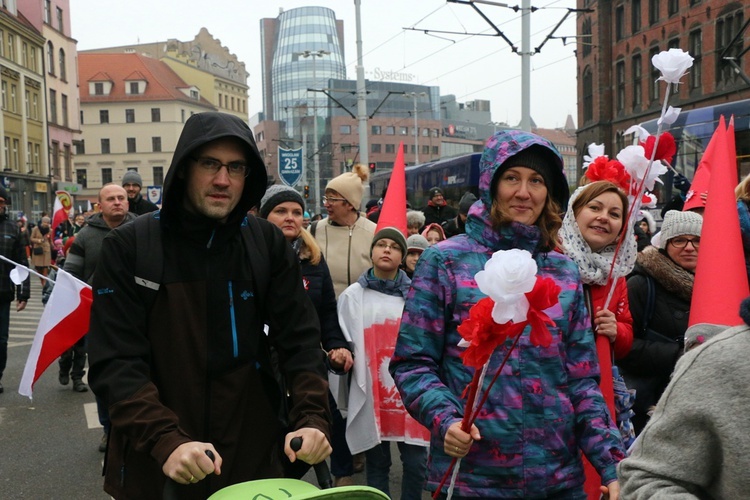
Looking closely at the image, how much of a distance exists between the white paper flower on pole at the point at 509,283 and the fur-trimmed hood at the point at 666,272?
2.49m

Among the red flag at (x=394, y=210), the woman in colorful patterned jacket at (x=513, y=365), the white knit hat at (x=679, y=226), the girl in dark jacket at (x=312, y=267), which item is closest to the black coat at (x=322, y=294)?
the girl in dark jacket at (x=312, y=267)

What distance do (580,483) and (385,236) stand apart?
2667mm

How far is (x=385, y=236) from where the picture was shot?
5141 millimetres

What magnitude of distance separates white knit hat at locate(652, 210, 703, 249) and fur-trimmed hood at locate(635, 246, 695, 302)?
0.09m

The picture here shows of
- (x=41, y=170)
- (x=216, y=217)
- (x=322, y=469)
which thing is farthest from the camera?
(x=41, y=170)

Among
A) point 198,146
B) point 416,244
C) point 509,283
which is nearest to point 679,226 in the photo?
point 416,244

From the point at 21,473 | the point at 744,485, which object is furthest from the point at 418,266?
the point at 21,473

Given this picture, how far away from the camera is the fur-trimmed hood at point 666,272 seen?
4.26 metres

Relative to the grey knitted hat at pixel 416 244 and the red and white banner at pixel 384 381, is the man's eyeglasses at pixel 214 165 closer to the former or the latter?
the red and white banner at pixel 384 381

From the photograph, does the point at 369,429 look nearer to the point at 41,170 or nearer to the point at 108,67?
the point at 41,170

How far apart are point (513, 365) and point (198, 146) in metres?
1.21

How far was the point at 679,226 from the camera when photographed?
438 centimetres

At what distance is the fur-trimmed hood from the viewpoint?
4.26 m

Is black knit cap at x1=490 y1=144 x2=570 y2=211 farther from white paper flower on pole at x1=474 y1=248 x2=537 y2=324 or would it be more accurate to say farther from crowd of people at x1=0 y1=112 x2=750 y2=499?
white paper flower on pole at x1=474 y1=248 x2=537 y2=324
